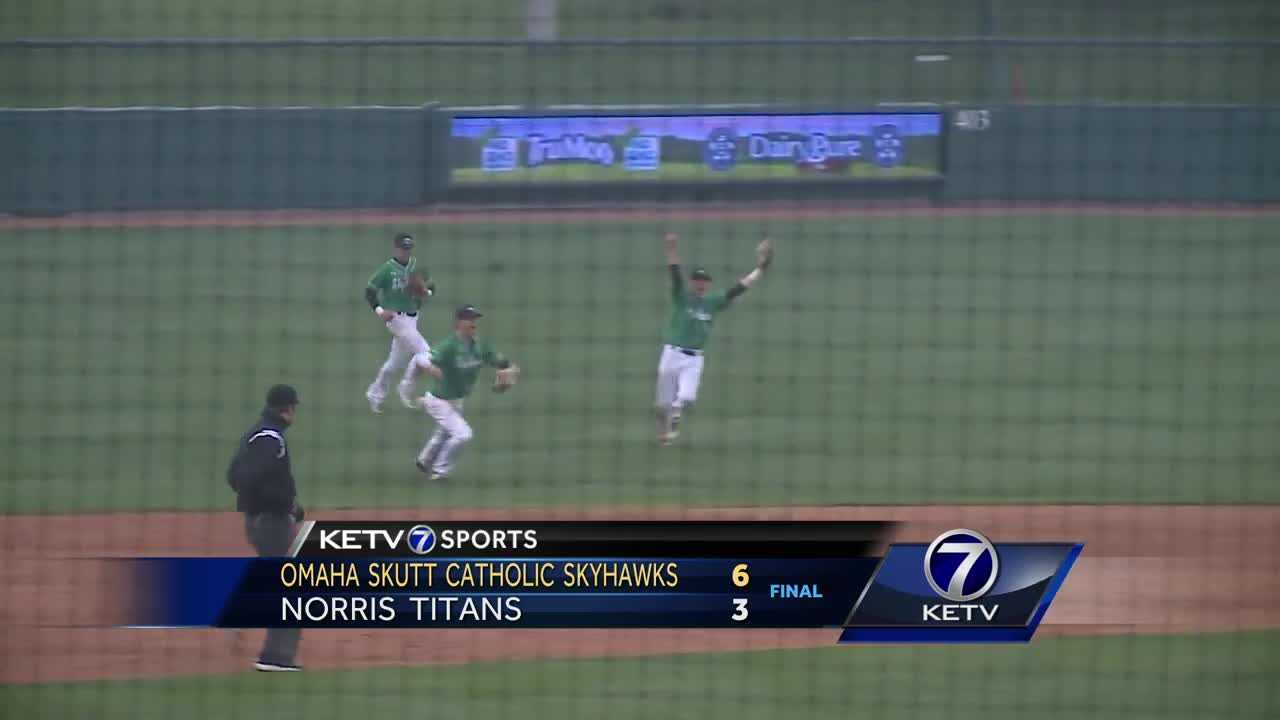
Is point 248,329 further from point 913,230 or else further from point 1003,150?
point 1003,150

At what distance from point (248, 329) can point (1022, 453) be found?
25.4ft

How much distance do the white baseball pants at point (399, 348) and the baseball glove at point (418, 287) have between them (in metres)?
0.23

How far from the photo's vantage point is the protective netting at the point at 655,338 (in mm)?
7305

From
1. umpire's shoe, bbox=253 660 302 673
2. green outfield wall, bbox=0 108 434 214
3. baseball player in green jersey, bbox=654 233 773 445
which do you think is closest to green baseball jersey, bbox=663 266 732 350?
baseball player in green jersey, bbox=654 233 773 445

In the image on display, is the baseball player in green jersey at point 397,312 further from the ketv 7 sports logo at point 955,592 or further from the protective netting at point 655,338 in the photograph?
the ketv 7 sports logo at point 955,592

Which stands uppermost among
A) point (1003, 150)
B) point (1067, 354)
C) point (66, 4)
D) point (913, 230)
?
point (66, 4)

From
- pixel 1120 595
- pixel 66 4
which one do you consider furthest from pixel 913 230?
pixel 66 4

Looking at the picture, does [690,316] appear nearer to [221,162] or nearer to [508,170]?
[221,162]

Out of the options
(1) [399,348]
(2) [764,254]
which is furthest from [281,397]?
(1) [399,348]

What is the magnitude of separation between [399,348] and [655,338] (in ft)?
10.8

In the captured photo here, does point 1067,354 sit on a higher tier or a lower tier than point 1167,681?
higher

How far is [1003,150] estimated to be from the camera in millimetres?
20047

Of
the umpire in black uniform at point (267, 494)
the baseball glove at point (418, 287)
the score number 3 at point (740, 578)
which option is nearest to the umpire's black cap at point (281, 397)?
the umpire in black uniform at point (267, 494)

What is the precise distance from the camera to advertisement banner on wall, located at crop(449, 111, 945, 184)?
2008 centimetres
